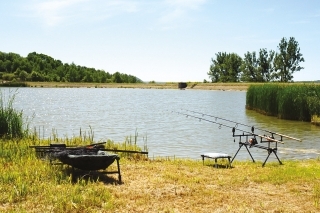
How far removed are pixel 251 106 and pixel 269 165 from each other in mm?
31348

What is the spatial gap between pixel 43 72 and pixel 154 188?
550 ft

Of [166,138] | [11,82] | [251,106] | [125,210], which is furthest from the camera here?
[11,82]

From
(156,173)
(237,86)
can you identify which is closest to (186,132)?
(156,173)

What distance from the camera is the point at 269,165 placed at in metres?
12.9

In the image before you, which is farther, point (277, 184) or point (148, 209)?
point (277, 184)

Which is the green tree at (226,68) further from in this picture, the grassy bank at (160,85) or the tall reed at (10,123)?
the tall reed at (10,123)

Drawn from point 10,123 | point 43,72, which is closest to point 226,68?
point 43,72

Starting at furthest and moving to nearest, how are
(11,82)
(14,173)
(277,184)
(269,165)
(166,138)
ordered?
(11,82), (166,138), (269,165), (277,184), (14,173)

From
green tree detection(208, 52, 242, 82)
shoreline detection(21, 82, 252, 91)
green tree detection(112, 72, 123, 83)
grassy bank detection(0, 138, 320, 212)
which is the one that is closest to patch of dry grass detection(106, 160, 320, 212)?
grassy bank detection(0, 138, 320, 212)

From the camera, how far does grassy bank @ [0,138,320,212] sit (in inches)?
290

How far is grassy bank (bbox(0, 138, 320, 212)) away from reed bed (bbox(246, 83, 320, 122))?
20.5 meters

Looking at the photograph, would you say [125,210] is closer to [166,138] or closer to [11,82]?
[166,138]

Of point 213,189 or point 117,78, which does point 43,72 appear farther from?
point 213,189

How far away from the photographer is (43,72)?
167 m
